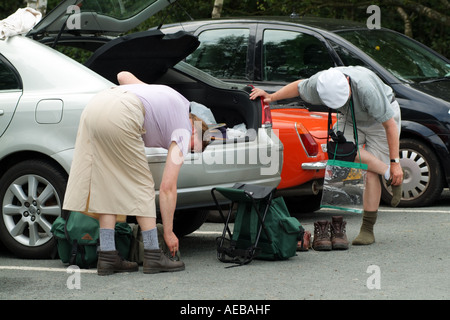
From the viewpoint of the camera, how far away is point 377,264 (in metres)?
6.20

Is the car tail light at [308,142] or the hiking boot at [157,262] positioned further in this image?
the car tail light at [308,142]

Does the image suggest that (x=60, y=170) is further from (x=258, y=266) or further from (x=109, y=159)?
(x=258, y=266)

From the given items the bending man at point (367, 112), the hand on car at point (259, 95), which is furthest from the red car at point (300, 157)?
the bending man at point (367, 112)

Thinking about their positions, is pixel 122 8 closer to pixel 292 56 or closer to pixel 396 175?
pixel 292 56

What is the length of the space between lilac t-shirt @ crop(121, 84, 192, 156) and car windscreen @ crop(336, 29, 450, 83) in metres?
3.58

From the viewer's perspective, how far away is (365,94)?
6.64 meters

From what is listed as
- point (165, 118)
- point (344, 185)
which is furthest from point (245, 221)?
point (165, 118)

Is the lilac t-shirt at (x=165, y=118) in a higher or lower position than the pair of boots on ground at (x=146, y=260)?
higher

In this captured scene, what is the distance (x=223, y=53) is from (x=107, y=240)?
400 cm

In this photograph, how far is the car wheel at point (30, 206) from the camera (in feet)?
21.2

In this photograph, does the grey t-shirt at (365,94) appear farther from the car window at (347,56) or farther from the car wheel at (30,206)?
the car window at (347,56)

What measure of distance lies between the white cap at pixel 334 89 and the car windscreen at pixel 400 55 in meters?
2.62

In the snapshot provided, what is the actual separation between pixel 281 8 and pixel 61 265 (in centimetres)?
1037

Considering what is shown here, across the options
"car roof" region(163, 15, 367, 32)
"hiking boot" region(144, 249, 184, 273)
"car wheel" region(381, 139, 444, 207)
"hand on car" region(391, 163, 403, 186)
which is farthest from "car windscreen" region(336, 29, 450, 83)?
"hiking boot" region(144, 249, 184, 273)
